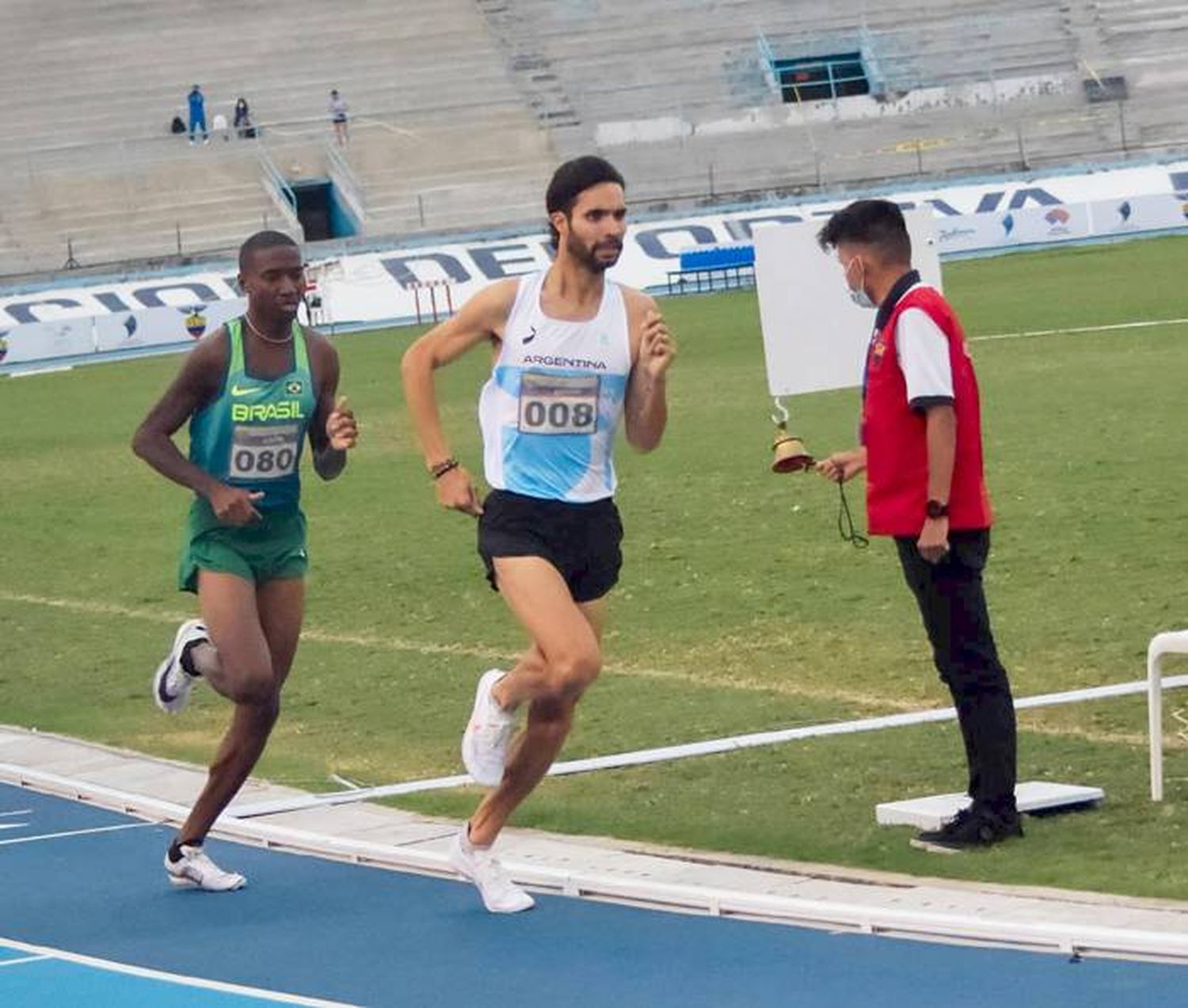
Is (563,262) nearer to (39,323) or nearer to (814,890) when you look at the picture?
(814,890)

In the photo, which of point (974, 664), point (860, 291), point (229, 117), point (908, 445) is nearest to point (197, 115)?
point (229, 117)

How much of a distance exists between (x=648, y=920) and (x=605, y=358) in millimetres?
1636

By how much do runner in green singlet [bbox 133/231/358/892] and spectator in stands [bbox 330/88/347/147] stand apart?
45276 mm

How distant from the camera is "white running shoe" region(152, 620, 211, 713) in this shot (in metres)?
9.08

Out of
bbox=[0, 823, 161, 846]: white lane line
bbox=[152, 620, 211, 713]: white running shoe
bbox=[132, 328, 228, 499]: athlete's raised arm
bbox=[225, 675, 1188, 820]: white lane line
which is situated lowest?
bbox=[0, 823, 161, 846]: white lane line

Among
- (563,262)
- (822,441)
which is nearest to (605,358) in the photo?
(563,262)

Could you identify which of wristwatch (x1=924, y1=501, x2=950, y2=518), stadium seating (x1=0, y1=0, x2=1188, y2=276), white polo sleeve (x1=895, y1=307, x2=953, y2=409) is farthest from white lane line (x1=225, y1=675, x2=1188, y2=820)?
stadium seating (x1=0, y1=0, x2=1188, y2=276)

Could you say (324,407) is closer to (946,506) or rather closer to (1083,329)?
(946,506)

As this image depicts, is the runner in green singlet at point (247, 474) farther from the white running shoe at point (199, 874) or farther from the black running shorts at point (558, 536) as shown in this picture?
the black running shorts at point (558, 536)

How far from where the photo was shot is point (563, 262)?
26.8 feet

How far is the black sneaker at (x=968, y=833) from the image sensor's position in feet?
27.2

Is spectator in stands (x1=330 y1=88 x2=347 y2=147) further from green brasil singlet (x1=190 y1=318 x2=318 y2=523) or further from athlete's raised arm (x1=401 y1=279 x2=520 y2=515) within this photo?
athlete's raised arm (x1=401 y1=279 x2=520 y2=515)

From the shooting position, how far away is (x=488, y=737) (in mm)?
8242

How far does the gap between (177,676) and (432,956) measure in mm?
1959
